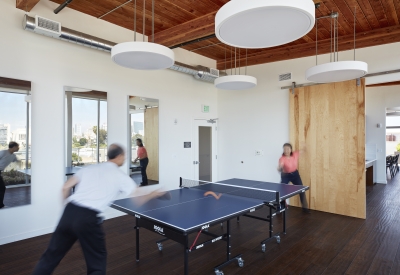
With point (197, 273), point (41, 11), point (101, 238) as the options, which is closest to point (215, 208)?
point (197, 273)

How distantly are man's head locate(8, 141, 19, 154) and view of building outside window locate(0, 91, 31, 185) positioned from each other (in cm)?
4

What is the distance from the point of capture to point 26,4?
3727 millimetres

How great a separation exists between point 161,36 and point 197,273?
14.2 feet

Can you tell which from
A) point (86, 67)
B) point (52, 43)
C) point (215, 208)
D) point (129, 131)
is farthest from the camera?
point (129, 131)

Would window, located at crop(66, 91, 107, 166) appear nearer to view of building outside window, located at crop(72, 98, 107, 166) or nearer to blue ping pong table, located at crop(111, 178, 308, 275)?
view of building outside window, located at crop(72, 98, 107, 166)

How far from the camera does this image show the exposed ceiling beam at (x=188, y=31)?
4.44 meters

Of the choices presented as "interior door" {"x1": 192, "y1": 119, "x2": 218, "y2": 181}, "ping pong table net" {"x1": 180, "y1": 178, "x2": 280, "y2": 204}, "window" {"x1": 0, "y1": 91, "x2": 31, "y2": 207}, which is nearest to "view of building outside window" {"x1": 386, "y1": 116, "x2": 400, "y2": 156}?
"interior door" {"x1": 192, "y1": 119, "x2": 218, "y2": 181}

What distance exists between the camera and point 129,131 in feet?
17.1

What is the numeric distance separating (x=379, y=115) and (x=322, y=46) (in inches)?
202

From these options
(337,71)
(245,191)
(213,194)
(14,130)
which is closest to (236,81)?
(337,71)

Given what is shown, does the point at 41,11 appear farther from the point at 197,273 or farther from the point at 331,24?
the point at 331,24

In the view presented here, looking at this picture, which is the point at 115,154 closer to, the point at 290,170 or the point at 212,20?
the point at 212,20

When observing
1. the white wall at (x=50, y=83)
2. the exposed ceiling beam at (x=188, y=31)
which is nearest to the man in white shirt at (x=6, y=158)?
the white wall at (x=50, y=83)

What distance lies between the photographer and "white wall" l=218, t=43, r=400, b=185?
19.9ft
